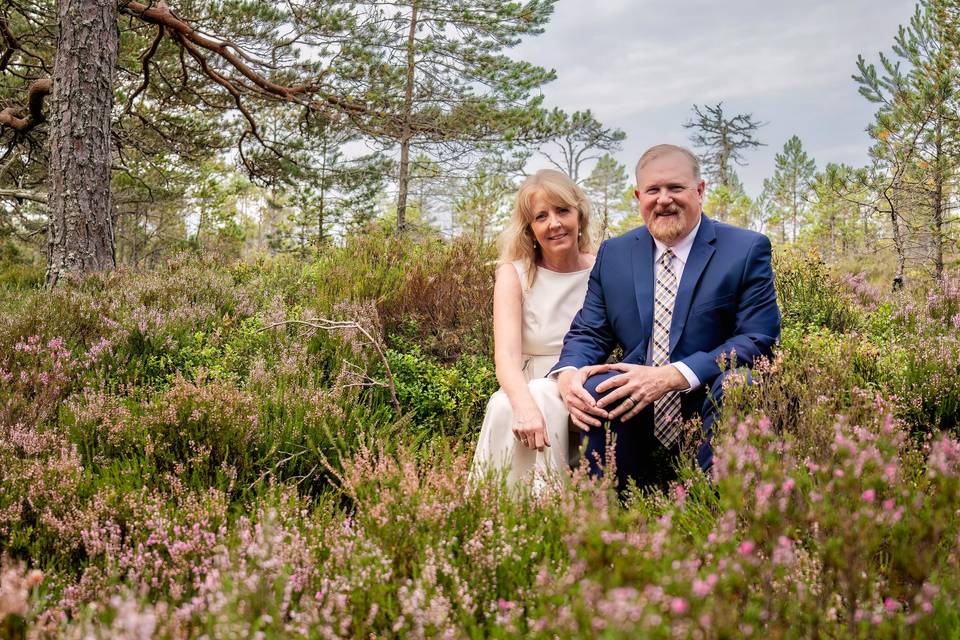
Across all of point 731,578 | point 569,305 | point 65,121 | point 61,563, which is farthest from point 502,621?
point 65,121

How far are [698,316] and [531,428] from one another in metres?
0.97

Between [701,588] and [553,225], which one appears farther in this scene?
[553,225]

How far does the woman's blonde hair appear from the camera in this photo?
3297 millimetres

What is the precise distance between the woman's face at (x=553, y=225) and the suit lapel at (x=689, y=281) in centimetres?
75

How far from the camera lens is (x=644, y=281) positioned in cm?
296

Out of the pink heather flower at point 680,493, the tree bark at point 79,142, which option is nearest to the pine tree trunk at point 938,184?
the pink heather flower at point 680,493

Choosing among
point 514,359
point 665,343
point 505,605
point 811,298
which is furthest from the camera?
point 811,298

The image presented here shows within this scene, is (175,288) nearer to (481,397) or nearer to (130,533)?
(481,397)

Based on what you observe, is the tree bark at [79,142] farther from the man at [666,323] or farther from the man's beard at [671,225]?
the man's beard at [671,225]

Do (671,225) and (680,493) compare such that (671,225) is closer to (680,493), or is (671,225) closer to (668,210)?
(668,210)

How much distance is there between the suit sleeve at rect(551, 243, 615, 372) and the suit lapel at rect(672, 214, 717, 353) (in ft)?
1.34

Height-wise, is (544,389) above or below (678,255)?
below

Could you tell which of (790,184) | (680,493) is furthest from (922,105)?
(790,184)

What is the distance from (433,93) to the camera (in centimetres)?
1303
